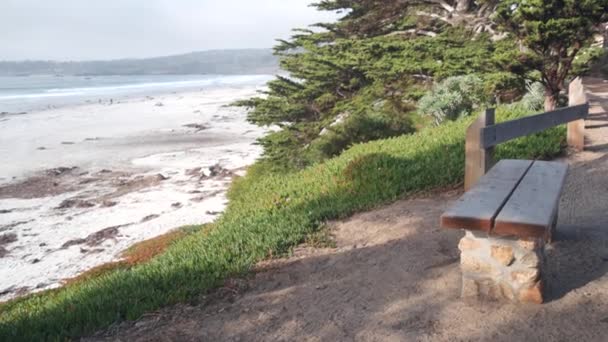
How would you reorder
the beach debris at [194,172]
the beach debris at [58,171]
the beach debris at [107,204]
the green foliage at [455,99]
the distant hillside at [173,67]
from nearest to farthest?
the green foliage at [455,99], the beach debris at [107,204], the beach debris at [194,172], the beach debris at [58,171], the distant hillside at [173,67]

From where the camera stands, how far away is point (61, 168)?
834 inches

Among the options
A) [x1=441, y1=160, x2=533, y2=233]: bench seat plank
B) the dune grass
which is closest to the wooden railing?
[x1=441, y1=160, x2=533, y2=233]: bench seat plank

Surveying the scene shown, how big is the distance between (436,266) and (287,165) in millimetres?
11757

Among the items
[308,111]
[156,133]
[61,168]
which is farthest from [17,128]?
[308,111]

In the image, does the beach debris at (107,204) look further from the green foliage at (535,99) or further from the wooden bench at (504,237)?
the wooden bench at (504,237)

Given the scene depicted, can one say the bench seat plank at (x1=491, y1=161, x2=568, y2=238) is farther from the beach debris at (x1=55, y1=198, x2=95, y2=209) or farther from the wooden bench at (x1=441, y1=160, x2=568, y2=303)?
the beach debris at (x1=55, y1=198, x2=95, y2=209)

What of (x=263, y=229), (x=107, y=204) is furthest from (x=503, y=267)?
(x=107, y=204)

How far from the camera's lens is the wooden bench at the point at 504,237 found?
3.06 meters

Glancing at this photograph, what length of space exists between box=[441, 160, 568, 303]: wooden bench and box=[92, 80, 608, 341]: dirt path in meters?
0.14

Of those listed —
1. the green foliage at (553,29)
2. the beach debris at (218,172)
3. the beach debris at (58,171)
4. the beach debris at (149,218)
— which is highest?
the green foliage at (553,29)

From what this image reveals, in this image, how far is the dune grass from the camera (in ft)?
14.0

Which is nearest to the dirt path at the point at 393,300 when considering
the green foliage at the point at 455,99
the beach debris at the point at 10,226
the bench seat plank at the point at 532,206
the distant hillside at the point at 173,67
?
the bench seat plank at the point at 532,206

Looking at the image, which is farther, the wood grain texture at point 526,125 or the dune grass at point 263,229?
the wood grain texture at point 526,125

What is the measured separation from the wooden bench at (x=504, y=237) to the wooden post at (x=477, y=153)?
1.57m
